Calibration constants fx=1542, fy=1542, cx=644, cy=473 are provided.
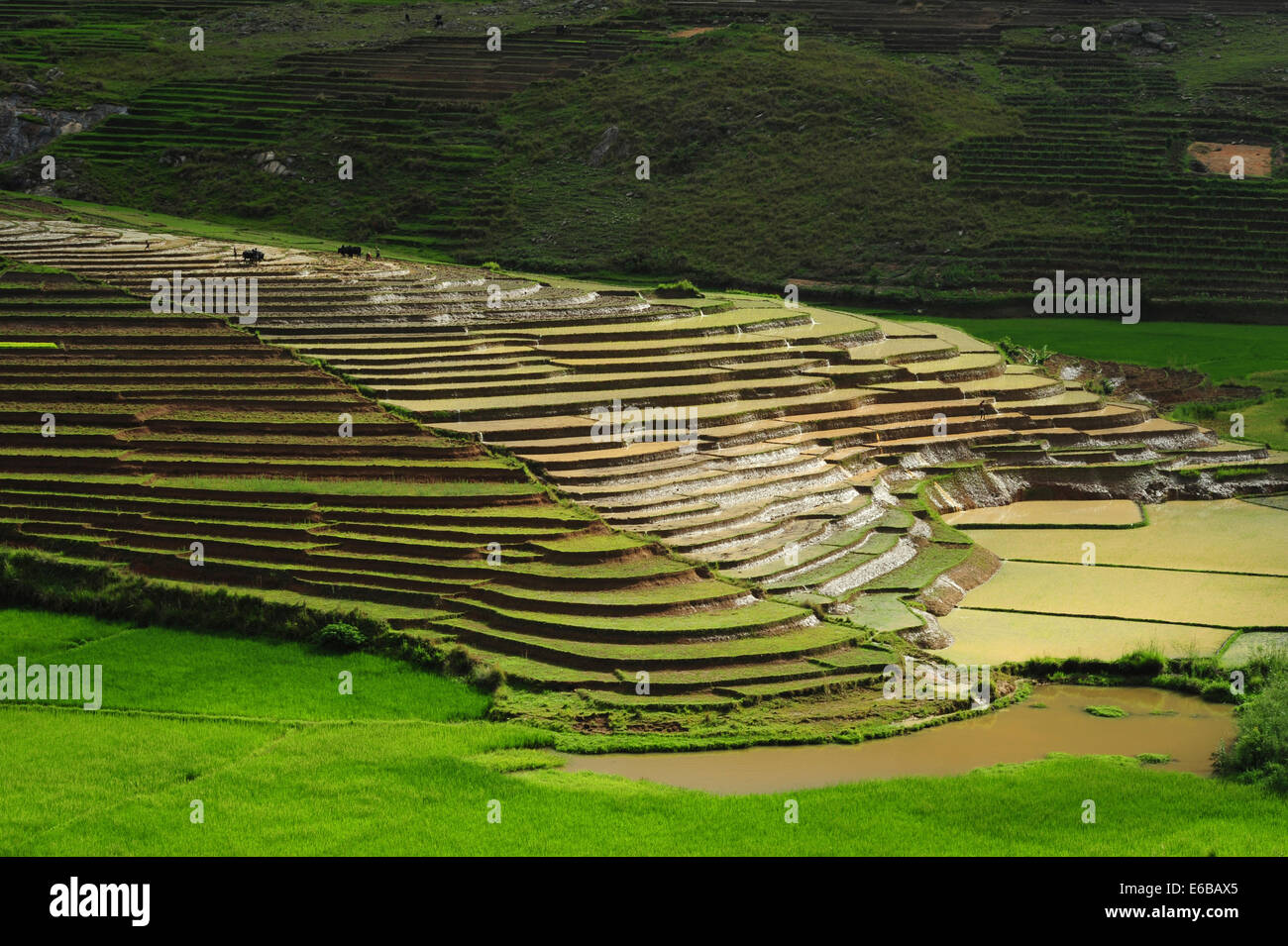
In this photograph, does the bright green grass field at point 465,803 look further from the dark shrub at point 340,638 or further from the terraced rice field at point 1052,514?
the terraced rice field at point 1052,514

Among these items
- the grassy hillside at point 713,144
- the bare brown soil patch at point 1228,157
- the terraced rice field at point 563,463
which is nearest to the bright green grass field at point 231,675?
the terraced rice field at point 563,463

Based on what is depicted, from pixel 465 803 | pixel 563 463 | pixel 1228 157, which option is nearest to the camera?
pixel 465 803

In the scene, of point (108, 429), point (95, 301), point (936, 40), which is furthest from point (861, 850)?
point (936, 40)

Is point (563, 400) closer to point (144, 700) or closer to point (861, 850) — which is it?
point (144, 700)

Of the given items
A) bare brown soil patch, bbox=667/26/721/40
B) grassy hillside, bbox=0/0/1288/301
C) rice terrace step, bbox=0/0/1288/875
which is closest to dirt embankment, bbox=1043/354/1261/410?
rice terrace step, bbox=0/0/1288/875

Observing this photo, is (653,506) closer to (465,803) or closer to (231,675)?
(231,675)

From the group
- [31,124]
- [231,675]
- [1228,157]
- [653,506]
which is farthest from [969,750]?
[31,124]
